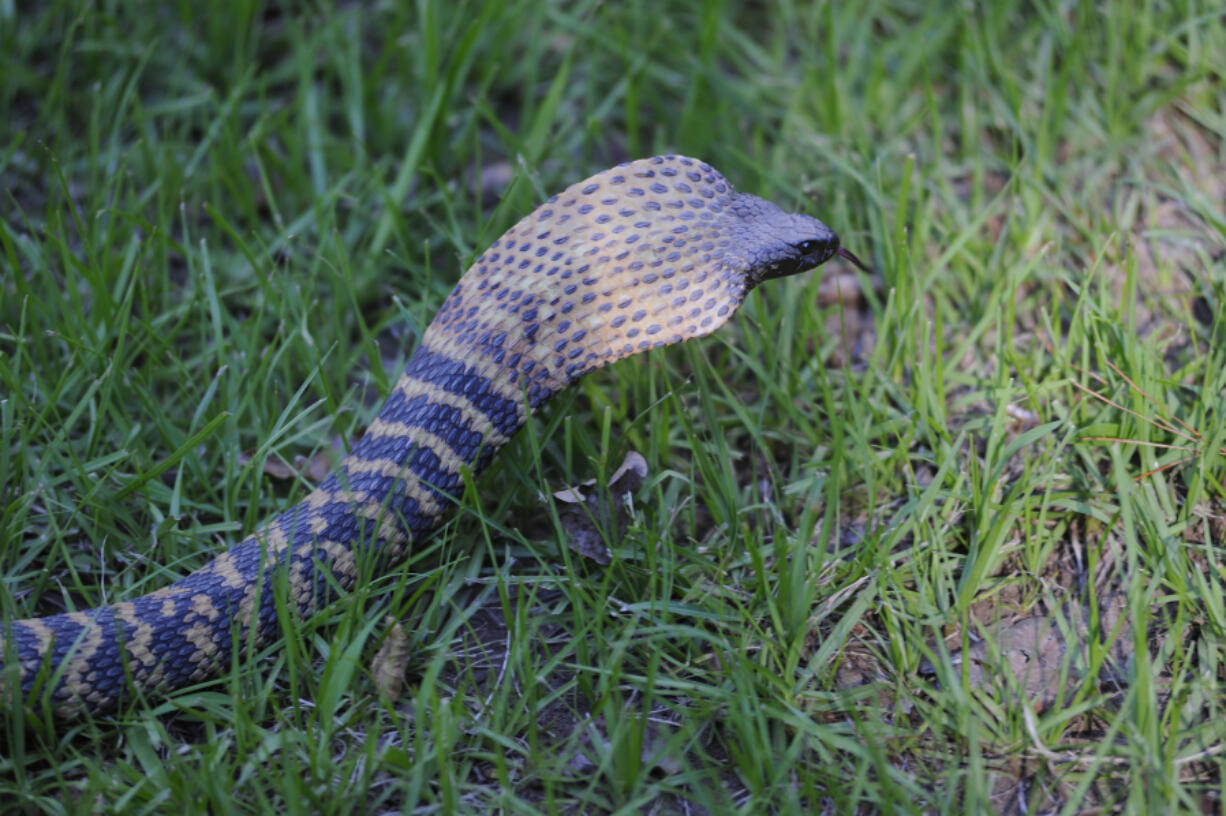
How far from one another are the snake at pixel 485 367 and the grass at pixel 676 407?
14cm

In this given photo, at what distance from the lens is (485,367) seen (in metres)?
3.51

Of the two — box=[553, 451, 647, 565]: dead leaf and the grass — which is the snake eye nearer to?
the grass

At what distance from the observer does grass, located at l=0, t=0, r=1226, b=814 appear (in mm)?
3229

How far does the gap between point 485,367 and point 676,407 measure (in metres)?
0.85

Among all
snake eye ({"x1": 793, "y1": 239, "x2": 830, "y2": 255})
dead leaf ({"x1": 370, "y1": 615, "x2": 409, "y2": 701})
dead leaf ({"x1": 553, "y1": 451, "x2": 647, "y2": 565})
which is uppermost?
snake eye ({"x1": 793, "y1": 239, "x2": 830, "y2": 255})

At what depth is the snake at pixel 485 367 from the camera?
11.0 ft

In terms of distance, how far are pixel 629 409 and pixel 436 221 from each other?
1.47m

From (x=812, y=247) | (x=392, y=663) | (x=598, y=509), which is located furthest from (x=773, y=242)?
(x=392, y=663)

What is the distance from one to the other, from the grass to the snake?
135mm

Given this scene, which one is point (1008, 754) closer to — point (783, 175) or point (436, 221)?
point (783, 175)

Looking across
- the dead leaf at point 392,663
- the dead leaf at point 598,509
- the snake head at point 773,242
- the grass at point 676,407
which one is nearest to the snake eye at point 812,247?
the snake head at point 773,242

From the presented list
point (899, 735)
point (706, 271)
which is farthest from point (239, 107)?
point (899, 735)

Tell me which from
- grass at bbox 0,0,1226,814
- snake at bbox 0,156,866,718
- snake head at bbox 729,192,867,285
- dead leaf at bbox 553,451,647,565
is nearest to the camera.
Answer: grass at bbox 0,0,1226,814

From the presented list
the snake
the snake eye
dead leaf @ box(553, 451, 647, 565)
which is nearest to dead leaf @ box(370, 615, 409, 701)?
the snake
